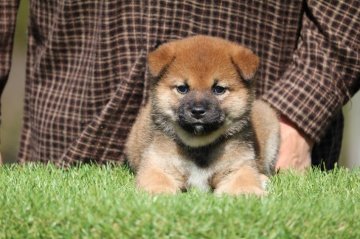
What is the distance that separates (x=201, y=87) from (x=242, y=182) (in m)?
0.51

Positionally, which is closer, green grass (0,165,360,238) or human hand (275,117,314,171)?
green grass (0,165,360,238)

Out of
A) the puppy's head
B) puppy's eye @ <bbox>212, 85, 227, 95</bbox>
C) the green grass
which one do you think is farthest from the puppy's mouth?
the green grass

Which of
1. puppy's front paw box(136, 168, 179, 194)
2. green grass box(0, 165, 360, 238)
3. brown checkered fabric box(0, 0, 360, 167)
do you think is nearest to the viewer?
green grass box(0, 165, 360, 238)

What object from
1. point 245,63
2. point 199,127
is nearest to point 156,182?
point 199,127

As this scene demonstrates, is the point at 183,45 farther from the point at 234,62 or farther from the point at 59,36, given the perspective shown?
the point at 59,36

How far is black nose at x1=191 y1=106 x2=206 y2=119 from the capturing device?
4.03m

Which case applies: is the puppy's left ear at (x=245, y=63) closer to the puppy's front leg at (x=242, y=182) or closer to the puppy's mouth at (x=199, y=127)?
the puppy's mouth at (x=199, y=127)

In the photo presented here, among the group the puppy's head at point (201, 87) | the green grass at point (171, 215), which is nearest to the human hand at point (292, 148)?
the puppy's head at point (201, 87)

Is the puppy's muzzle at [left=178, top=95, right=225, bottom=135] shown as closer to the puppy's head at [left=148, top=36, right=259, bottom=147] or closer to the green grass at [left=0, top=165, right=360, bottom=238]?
the puppy's head at [left=148, top=36, right=259, bottom=147]

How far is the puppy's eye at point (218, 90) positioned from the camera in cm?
412

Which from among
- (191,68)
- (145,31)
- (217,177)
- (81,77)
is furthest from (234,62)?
(81,77)

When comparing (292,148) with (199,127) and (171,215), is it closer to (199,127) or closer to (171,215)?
(199,127)

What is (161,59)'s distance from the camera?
4164mm

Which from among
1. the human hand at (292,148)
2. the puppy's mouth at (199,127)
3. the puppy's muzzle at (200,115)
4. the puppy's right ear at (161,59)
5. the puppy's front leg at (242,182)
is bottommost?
the human hand at (292,148)
